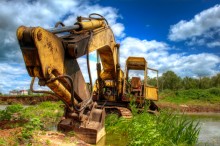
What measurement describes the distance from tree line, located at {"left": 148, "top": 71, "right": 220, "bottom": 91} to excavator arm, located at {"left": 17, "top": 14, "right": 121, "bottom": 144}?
52740 mm

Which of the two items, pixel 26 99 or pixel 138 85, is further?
pixel 26 99

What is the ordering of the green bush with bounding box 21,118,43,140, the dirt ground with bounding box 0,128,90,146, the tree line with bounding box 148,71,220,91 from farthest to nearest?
the tree line with bounding box 148,71,220,91 < the green bush with bounding box 21,118,43,140 < the dirt ground with bounding box 0,128,90,146

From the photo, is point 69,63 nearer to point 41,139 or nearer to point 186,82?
point 41,139

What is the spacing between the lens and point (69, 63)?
7.57m

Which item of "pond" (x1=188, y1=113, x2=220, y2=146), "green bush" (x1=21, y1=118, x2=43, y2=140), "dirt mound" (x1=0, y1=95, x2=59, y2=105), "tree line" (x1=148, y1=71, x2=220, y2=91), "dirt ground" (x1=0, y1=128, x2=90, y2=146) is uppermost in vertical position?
"tree line" (x1=148, y1=71, x2=220, y2=91)

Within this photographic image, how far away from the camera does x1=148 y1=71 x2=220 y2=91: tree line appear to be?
202 feet

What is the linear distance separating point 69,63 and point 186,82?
60.3 metres

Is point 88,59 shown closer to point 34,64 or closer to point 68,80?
point 68,80

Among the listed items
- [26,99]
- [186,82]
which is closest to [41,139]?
[26,99]

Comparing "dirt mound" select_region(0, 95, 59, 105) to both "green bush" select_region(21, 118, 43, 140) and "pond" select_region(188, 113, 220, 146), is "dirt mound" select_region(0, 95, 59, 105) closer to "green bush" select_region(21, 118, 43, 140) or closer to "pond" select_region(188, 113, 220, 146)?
"pond" select_region(188, 113, 220, 146)

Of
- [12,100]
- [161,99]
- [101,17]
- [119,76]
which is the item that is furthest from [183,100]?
[101,17]

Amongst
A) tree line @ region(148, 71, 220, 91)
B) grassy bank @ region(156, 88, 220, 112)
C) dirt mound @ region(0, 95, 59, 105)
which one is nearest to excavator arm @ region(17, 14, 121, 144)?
dirt mound @ region(0, 95, 59, 105)

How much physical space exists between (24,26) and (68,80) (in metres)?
1.99

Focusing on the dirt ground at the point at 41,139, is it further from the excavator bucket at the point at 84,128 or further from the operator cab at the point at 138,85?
the operator cab at the point at 138,85
